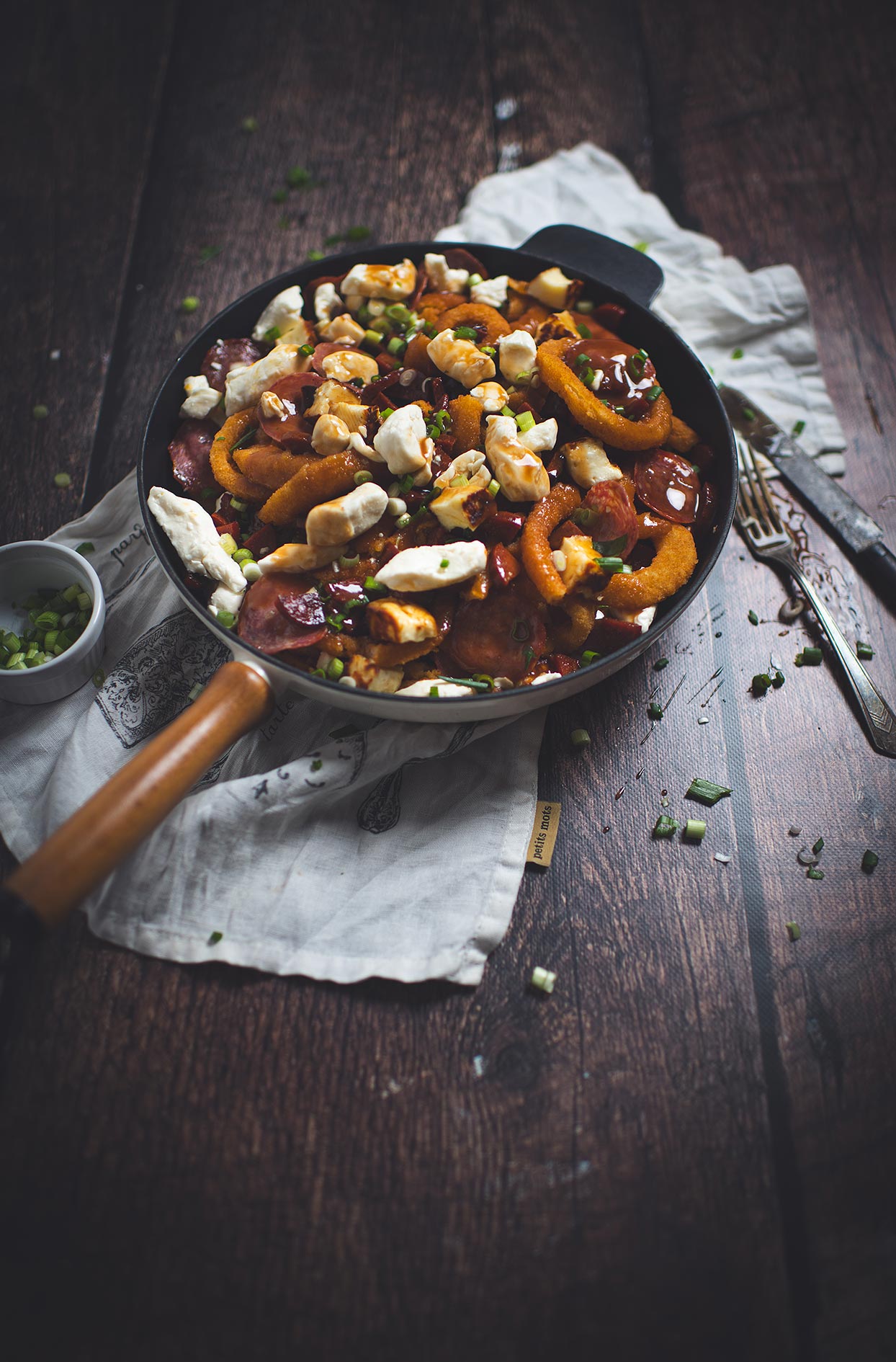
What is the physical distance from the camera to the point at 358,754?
2.32 meters

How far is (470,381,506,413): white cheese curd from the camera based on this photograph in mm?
2318

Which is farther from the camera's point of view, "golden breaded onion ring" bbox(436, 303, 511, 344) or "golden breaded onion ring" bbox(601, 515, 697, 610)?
"golden breaded onion ring" bbox(436, 303, 511, 344)

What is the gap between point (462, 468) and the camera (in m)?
2.26

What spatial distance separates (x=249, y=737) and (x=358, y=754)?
345 mm

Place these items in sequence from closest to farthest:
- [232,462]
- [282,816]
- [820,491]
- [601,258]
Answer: [282,816]
[232,462]
[820,491]
[601,258]

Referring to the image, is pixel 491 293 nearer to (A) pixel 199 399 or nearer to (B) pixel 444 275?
(B) pixel 444 275

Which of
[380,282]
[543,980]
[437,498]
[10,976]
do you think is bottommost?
[10,976]

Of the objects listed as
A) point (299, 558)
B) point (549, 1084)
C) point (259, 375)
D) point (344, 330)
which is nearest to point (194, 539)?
point (299, 558)

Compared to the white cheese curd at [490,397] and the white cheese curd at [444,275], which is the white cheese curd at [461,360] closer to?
the white cheese curd at [490,397]

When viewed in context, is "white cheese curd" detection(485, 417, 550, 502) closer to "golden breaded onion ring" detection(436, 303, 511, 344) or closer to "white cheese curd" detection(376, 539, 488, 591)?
"white cheese curd" detection(376, 539, 488, 591)

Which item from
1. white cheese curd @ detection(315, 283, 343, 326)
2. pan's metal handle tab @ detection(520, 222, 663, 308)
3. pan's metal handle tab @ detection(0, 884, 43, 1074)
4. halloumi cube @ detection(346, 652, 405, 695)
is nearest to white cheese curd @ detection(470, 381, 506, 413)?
white cheese curd @ detection(315, 283, 343, 326)

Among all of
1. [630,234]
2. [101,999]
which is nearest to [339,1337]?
[101,999]

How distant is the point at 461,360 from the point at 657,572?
770 mm

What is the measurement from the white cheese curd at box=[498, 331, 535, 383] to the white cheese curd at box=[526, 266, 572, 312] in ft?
1.13
